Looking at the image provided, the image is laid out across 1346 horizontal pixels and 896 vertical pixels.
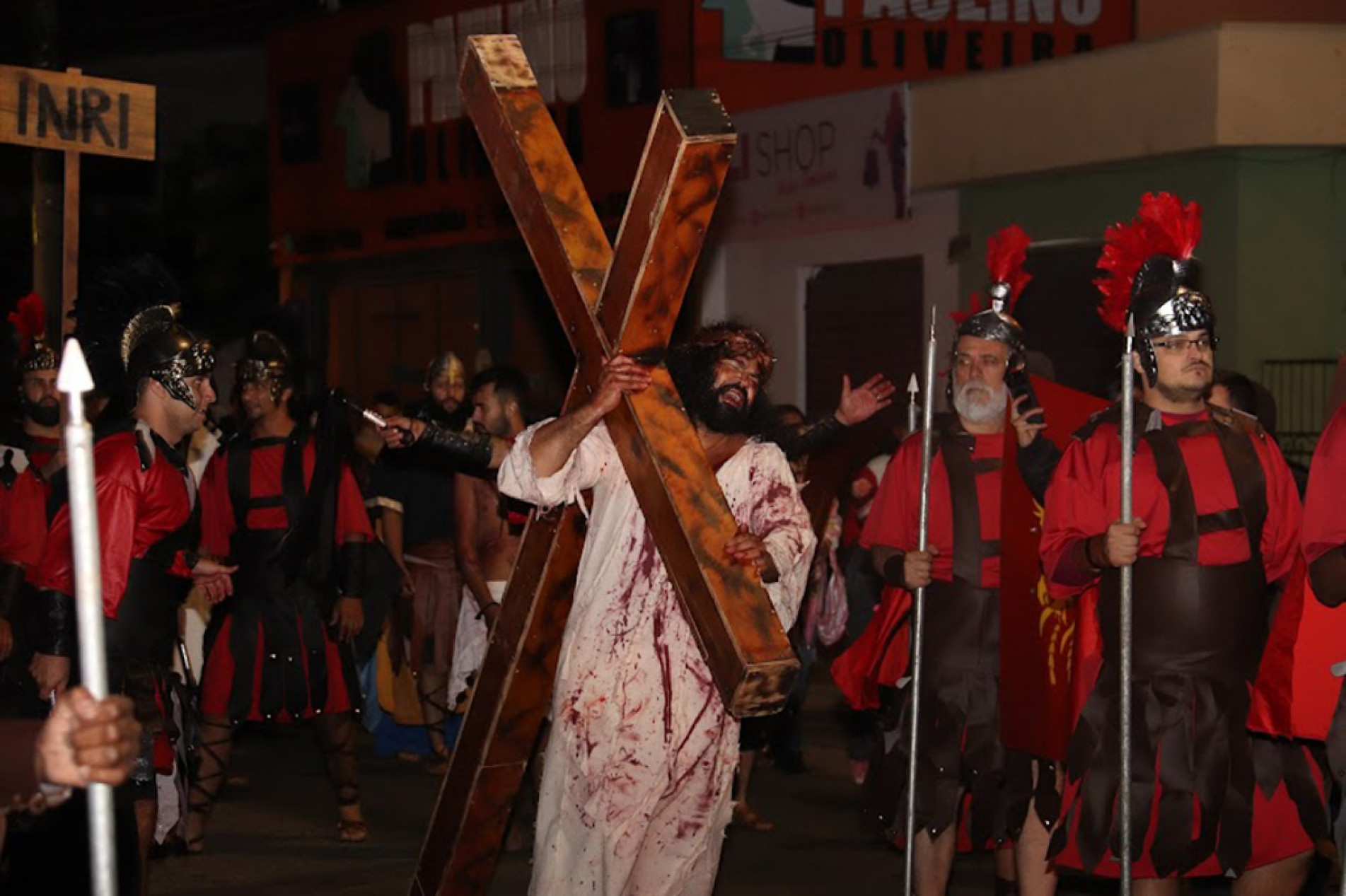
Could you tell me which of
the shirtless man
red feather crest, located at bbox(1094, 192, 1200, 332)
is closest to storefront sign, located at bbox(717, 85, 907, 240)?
the shirtless man

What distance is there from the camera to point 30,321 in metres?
10.5

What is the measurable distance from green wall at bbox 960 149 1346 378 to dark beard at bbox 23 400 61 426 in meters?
10.1

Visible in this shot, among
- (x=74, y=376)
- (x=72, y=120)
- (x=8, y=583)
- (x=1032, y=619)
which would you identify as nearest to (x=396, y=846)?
(x=8, y=583)

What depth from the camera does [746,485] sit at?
6.52m

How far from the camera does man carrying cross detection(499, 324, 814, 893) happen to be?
249 inches

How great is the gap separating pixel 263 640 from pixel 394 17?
19.5m

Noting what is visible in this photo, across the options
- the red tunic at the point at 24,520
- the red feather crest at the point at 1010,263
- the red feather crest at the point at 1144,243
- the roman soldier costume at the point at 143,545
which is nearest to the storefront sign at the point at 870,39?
the red tunic at the point at 24,520

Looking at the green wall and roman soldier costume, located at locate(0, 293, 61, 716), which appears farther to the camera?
the green wall

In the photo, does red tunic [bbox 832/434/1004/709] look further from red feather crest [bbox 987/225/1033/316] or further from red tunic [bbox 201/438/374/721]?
red tunic [bbox 201/438/374/721]

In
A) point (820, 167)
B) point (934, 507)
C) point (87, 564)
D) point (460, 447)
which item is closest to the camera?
point (87, 564)

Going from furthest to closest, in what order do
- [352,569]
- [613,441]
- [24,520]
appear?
[352,569] → [24,520] → [613,441]

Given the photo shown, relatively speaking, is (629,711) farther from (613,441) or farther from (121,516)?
(121,516)

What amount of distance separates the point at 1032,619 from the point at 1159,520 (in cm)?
103

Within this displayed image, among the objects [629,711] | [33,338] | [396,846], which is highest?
[33,338]
